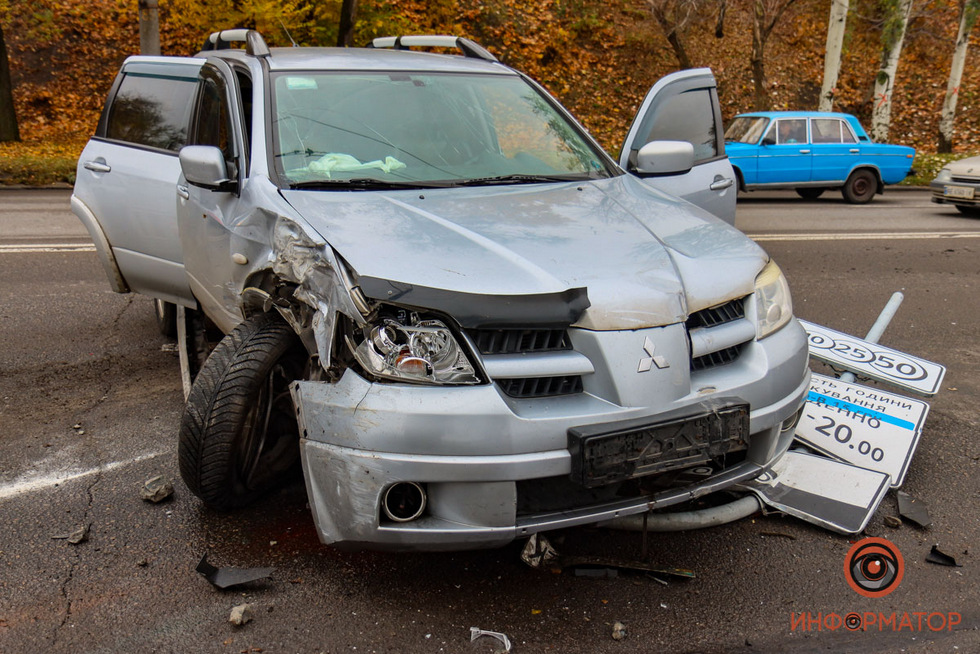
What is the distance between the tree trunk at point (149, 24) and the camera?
14.7 meters

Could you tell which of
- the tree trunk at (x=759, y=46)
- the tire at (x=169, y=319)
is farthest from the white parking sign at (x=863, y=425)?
the tree trunk at (x=759, y=46)

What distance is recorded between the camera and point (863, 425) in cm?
403

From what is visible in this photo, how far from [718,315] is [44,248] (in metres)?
8.06

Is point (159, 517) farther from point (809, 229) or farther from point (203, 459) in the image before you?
point (809, 229)

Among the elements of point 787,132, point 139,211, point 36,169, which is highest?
point 139,211

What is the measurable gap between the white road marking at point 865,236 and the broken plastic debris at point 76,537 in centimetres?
884

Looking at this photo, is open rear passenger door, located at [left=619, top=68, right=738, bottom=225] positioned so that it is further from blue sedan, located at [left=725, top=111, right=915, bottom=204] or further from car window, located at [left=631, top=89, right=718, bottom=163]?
blue sedan, located at [left=725, top=111, right=915, bottom=204]

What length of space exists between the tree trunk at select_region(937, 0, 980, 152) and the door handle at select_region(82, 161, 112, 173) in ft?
66.4

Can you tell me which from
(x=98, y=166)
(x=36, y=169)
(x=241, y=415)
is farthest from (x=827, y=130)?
(x=241, y=415)

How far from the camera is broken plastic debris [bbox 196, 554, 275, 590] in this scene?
9.80ft

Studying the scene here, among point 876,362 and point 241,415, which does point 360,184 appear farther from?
point 876,362

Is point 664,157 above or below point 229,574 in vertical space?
above

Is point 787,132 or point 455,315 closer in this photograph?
point 455,315

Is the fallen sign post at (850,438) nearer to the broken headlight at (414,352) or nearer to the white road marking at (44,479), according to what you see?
the broken headlight at (414,352)
